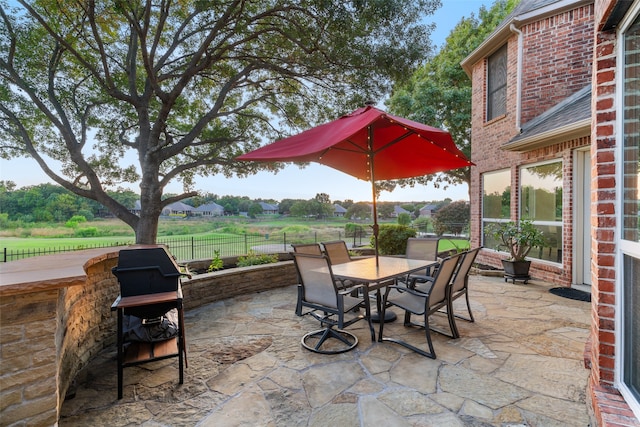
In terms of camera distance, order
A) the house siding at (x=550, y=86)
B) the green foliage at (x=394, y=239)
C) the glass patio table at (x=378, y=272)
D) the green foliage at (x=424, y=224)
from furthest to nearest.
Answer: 1. the green foliage at (x=424, y=224)
2. the green foliage at (x=394, y=239)
3. the house siding at (x=550, y=86)
4. the glass patio table at (x=378, y=272)

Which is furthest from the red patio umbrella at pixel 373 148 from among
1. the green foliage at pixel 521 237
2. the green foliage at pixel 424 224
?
the green foliage at pixel 424 224

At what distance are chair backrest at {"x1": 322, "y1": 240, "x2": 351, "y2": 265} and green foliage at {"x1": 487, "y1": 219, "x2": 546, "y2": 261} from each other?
358cm

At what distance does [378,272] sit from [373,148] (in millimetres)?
1893

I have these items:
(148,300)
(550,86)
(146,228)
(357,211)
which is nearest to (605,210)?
(148,300)

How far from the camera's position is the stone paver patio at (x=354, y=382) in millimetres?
2168

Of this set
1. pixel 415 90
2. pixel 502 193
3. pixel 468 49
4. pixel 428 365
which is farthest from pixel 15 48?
pixel 468 49

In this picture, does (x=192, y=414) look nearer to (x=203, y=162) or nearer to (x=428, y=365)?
(x=428, y=365)

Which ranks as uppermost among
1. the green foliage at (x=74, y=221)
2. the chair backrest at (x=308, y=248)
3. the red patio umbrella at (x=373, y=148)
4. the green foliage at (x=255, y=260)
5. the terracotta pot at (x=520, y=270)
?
the red patio umbrella at (x=373, y=148)

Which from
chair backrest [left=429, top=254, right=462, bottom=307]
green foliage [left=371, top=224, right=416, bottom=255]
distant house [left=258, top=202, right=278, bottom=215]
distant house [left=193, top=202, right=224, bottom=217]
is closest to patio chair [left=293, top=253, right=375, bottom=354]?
chair backrest [left=429, top=254, right=462, bottom=307]

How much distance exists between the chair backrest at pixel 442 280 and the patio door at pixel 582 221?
3.75 metres

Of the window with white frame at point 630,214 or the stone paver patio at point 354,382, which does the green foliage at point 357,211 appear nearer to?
the stone paver patio at point 354,382

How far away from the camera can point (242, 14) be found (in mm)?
6289

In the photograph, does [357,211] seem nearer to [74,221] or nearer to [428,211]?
[428,211]

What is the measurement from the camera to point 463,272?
3732 millimetres
